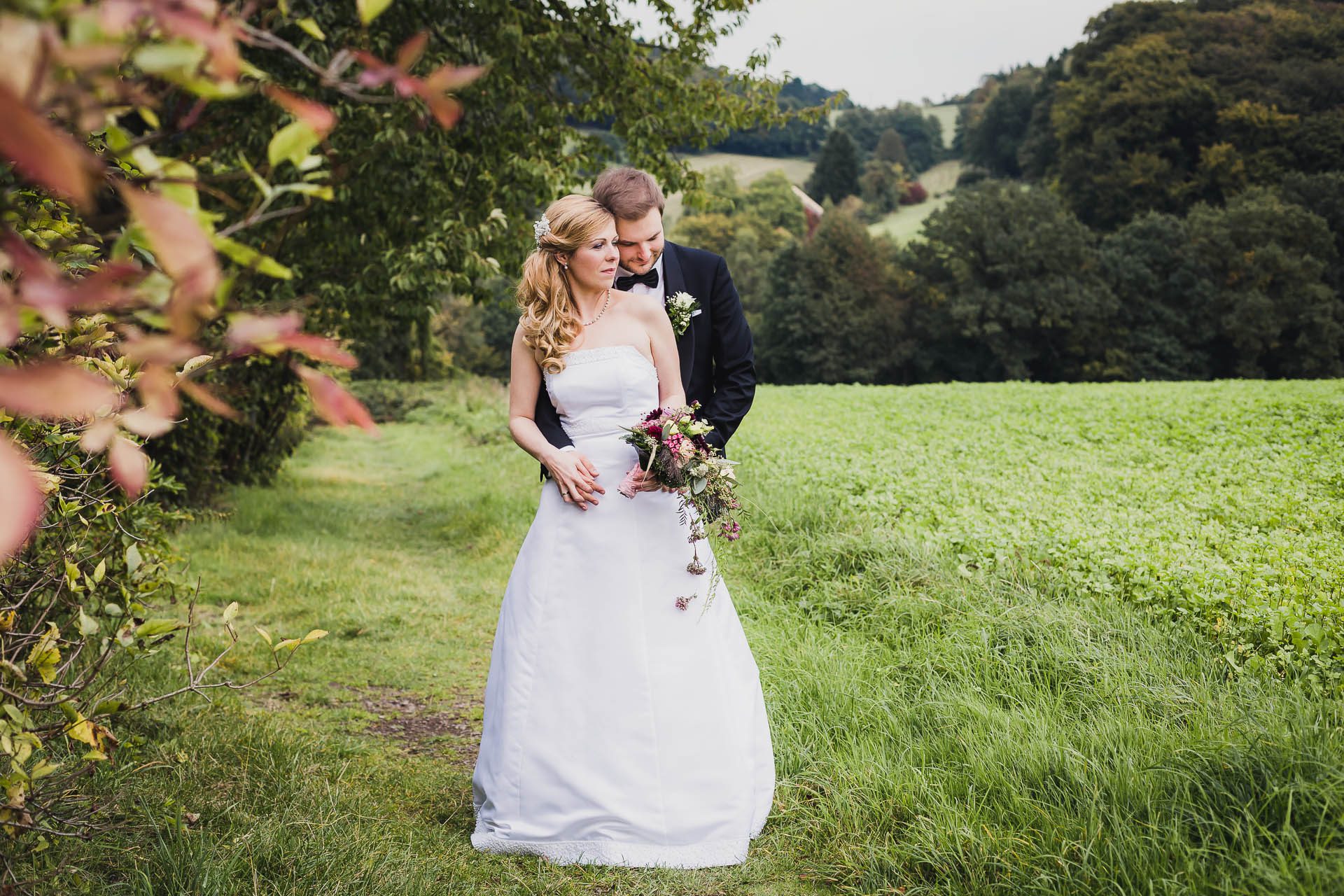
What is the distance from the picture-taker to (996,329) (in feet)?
133

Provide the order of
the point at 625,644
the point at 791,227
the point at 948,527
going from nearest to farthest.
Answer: the point at 625,644
the point at 948,527
the point at 791,227

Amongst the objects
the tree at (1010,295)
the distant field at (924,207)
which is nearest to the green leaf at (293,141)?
the tree at (1010,295)

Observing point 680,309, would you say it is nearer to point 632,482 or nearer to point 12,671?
point 632,482

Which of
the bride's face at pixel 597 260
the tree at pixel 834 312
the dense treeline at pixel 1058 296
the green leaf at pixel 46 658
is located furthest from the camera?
the tree at pixel 834 312

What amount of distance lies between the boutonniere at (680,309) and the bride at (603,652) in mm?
269

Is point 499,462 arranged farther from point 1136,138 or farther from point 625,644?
point 1136,138

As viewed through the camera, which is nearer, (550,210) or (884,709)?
(550,210)

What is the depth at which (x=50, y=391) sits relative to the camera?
745 mm

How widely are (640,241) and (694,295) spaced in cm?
56

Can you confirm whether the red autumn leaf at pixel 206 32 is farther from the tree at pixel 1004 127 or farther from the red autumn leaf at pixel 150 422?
the tree at pixel 1004 127

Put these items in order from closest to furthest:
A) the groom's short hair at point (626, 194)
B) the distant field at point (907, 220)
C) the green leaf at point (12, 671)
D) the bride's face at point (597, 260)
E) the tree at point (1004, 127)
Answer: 1. the green leaf at point (12, 671)
2. the bride's face at point (597, 260)
3. the groom's short hair at point (626, 194)
4. the distant field at point (907, 220)
5. the tree at point (1004, 127)

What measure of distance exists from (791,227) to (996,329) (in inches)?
1399

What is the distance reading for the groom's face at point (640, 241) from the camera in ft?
12.8

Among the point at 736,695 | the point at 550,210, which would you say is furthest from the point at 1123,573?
the point at 550,210
